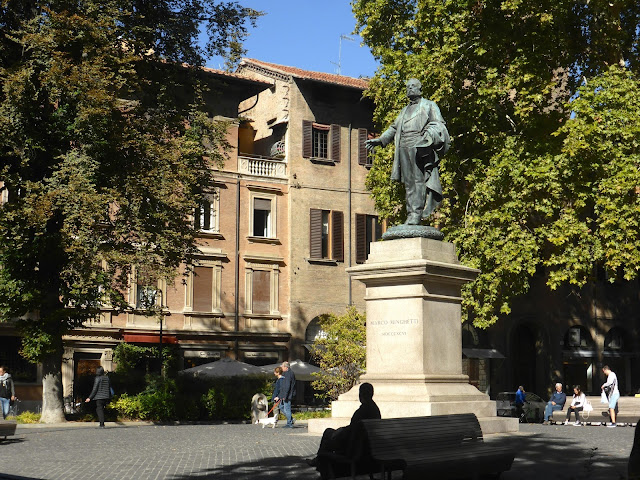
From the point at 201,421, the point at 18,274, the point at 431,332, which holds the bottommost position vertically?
the point at 201,421

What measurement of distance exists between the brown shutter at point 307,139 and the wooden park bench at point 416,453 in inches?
1397

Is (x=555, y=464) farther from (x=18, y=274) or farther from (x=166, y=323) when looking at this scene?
(x=166, y=323)

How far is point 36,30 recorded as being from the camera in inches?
1054

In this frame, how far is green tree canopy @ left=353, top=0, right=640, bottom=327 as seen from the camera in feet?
96.8

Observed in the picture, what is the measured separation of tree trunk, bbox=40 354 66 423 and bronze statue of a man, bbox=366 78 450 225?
15.2 metres

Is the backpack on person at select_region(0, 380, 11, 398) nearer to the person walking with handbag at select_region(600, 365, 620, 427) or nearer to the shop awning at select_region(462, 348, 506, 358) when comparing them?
the person walking with handbag at select_region(600, 365, 620, 427)

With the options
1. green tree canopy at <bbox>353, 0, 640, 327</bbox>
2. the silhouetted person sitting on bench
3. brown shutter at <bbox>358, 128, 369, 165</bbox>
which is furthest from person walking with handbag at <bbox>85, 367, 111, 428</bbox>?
brown shutter at <bbox>358, 128, 369, 165</bbox>

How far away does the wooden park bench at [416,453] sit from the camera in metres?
10.0

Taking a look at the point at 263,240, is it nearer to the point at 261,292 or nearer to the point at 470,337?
the point at 261,292

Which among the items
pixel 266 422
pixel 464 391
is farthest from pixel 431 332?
pixel 266 422

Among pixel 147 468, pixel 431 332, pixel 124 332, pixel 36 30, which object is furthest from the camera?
pixel 124 332

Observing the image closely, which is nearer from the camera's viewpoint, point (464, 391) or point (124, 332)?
point (464, 391)

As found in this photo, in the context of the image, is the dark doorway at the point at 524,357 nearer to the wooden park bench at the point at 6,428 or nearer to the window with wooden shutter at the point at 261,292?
the window with wooden shutter at the point at 261,292

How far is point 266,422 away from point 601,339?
30.9 metres
